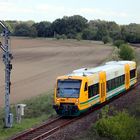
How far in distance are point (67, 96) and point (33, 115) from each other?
4.02 m

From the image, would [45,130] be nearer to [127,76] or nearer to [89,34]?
[127,76]

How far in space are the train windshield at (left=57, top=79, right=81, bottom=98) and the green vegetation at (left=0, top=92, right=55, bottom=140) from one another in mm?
1788

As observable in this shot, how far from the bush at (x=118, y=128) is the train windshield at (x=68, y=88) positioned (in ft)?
18.0

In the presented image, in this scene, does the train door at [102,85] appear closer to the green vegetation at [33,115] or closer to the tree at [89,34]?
the green vegetation at [33,115]

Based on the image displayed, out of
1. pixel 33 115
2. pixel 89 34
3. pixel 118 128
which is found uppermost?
pixel 89 34

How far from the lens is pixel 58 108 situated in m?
27.7

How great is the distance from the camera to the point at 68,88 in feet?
92.2

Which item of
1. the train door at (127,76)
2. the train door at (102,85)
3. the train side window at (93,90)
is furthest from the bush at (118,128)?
the train door at (127,76)

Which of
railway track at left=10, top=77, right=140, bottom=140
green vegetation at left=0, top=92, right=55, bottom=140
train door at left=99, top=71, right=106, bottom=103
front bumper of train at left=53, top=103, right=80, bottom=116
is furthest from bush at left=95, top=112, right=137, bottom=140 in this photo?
train door at left=99, top=71, right=106, bottom=103

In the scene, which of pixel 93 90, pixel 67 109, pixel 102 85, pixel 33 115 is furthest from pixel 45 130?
pixel 102 85

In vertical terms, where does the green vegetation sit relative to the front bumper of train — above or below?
below

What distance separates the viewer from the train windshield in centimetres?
2772

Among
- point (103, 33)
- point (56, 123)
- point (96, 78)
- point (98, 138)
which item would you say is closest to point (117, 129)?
point (98, 138)

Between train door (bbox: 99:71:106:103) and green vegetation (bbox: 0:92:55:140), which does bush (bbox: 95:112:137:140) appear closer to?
green vegetation (bbox: 0:92:55:140)
